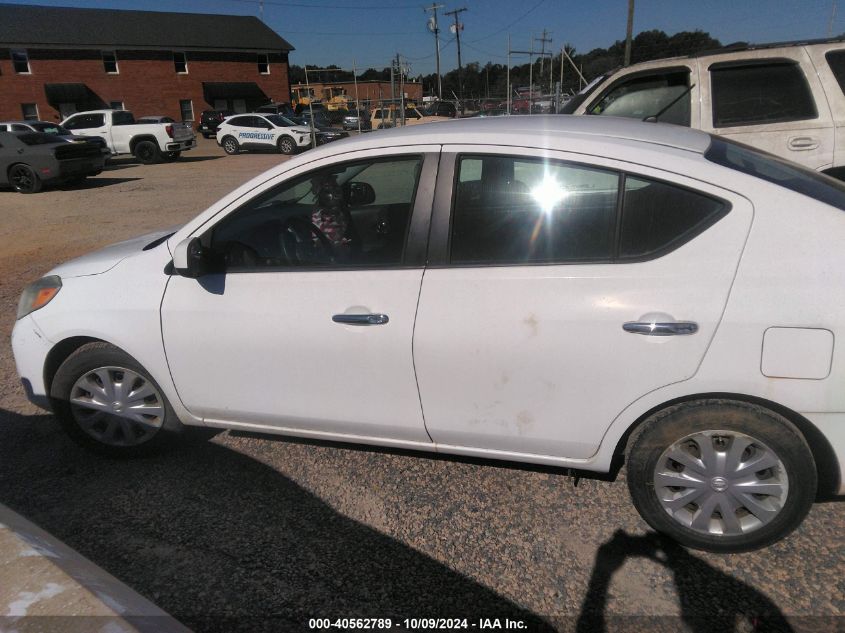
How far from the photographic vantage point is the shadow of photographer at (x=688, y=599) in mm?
2193

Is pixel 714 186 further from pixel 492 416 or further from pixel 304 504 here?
pixel 304 504

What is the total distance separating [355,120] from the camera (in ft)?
126

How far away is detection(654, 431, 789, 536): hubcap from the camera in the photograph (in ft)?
7.71

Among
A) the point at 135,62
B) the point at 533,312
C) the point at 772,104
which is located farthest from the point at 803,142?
the point at 135,62

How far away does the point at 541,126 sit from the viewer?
273 cm

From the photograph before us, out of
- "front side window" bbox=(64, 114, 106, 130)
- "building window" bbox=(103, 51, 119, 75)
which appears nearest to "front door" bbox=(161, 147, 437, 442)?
"front side window" bbox=(64, 114, 106, 130)

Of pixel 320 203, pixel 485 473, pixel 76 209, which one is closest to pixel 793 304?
pixel 485 473

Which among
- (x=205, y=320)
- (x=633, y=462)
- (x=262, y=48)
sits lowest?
(x=633, y=462)

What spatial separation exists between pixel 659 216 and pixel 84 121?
26.5 meters

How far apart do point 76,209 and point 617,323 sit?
1328 centimetres

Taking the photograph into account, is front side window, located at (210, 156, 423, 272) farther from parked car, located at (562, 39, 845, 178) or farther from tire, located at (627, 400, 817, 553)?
parked car, located at (562, 39, 845, 178)

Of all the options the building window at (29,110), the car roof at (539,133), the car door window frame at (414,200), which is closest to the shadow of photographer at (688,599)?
the car door window frame at (414,200)

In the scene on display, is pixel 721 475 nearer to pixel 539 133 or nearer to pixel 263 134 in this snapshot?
pixel 539 133

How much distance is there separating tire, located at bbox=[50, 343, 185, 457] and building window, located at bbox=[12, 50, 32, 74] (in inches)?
1862
